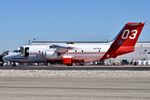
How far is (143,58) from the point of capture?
94938mm

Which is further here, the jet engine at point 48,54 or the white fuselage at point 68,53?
the jet engine at point 48,54

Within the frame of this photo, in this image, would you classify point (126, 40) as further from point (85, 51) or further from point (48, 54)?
point (48, 54)

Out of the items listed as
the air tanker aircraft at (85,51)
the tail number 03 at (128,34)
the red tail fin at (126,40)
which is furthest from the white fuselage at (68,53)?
the tail number 03 at (128,34)

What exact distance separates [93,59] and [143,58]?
2306 centimetres

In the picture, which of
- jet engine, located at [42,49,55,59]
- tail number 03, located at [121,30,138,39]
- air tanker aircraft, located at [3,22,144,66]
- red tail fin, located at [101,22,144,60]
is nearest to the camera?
red tail fin, located at [101,22,144,60]

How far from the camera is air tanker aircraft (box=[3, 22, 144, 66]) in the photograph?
7431cm

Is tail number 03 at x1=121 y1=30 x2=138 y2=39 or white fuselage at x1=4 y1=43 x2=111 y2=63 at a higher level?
tail number 03 at x1=121 y1=30 x2=138 y2=39

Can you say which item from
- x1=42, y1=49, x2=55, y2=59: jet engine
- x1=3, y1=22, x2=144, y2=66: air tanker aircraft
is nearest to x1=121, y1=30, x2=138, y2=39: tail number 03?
x1=3, y1=22, x2=144, y2=66: air tanker aircraft

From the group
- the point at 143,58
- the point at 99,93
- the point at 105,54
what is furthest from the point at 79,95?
the point at 143,58

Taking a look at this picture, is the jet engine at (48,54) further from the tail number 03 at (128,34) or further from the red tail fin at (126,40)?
the tail number 03 at (128,34)

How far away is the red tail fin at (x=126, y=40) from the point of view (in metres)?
74.1

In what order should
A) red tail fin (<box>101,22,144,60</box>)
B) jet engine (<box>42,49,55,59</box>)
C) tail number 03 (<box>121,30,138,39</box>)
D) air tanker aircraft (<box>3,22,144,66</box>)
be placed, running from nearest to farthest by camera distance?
red tail fin (<box>101,22,144,60</box>) → air tanker aircraft (<box>3,22,144,66</box>) → jet engine (<box>42,49,55,59</box>) → tail number 03 (<box>121,30,138,39</box>)

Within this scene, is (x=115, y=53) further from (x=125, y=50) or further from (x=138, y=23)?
(x=138, y=23)

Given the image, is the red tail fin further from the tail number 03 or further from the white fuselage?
the white fuselage
